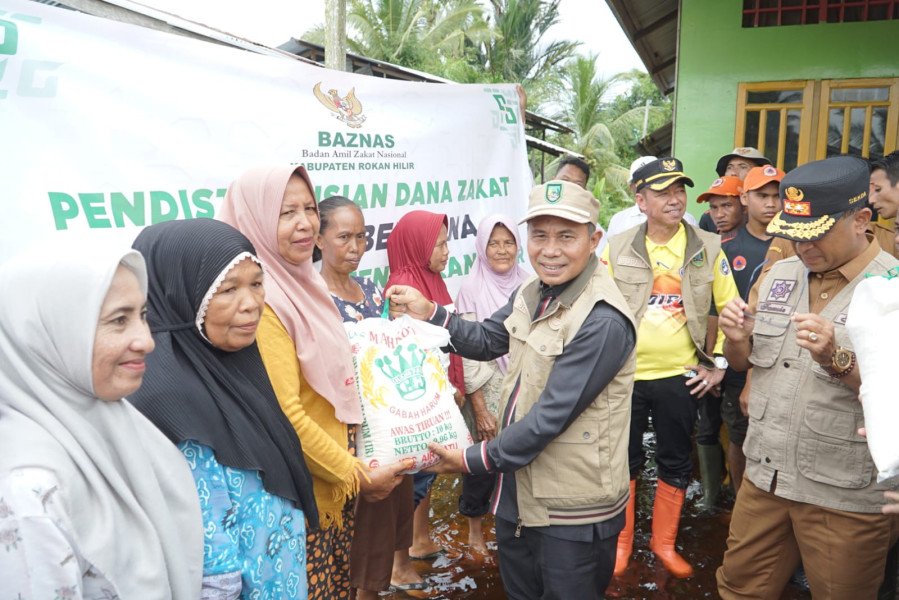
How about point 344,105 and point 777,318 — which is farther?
point 344,105

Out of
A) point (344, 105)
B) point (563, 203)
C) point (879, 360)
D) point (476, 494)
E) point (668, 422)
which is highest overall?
point (344, 105)

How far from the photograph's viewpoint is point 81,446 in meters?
1.25

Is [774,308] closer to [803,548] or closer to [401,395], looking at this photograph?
[803,548]

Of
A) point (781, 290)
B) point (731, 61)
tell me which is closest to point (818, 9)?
point (731, 61)

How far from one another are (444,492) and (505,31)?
24.9 meters

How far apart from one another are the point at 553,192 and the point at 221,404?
4.12 feet

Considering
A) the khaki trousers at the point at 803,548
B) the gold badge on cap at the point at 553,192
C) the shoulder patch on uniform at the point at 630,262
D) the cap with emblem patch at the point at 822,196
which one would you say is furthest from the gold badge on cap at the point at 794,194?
the shoulder patch on uniform at the point at 630,262

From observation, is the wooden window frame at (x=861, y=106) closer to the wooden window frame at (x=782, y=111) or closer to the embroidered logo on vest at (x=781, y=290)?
the wooden window frame at (x=782, y=111)

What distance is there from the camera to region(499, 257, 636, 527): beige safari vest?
2.04 m

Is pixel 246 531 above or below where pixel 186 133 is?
below

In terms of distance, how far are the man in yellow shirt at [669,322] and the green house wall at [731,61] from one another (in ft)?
10.7

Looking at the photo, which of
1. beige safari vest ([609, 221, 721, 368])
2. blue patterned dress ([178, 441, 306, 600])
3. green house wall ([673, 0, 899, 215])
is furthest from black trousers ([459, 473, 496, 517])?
green house wall ([673, 0, 899, 215])

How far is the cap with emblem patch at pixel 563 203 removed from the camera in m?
2.03

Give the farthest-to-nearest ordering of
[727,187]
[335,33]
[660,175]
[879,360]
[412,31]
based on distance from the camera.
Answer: [412,31], [335,33], [727,187], [660,175], [879,360]
